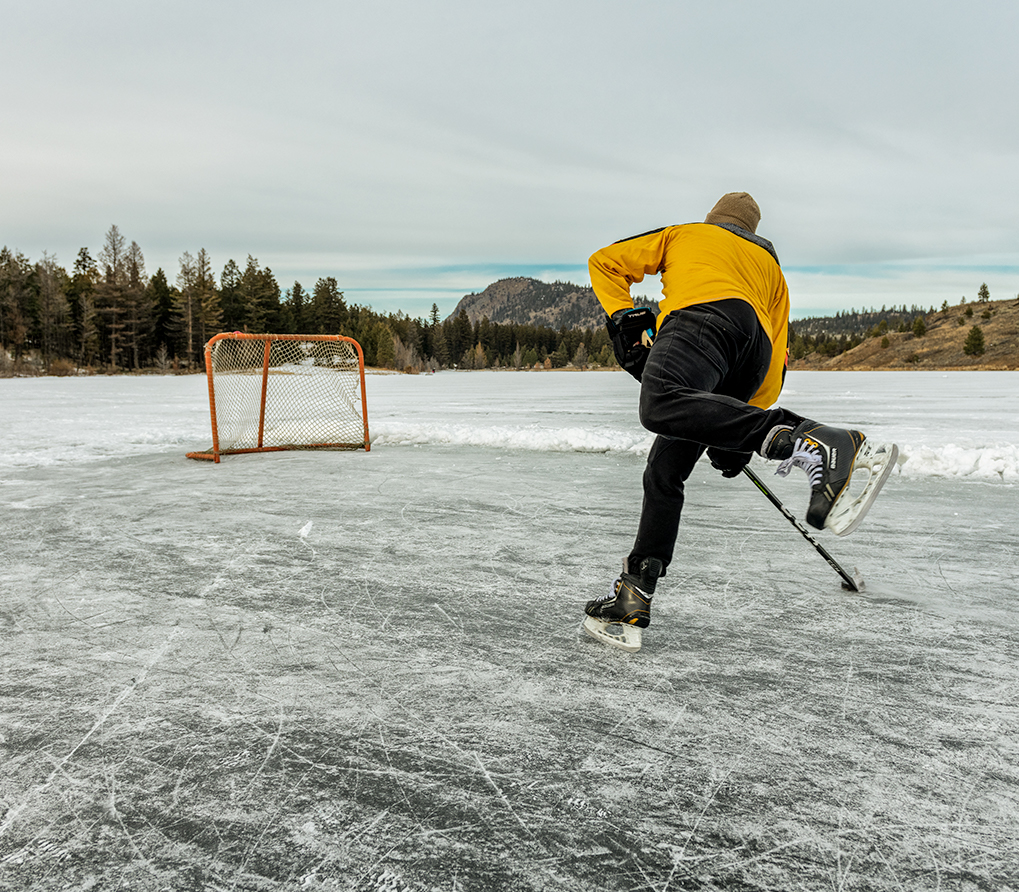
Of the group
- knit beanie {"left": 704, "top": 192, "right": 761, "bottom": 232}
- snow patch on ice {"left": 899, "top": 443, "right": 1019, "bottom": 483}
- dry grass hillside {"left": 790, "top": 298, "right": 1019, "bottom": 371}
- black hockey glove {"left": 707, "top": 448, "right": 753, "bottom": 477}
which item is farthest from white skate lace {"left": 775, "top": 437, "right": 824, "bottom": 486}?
dry grass hillside {"left": 790, "top": 298, "right": 1019, "bottom": 371}

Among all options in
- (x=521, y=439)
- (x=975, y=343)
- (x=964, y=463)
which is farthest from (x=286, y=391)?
(x=975, y=343)

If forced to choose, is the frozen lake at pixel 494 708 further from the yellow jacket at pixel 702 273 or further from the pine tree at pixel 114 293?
the pine tree at pixel 114 293

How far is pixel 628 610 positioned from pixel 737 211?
148cm

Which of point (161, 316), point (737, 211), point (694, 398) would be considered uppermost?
point (161, 316)

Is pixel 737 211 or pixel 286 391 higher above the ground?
pixel 737 211

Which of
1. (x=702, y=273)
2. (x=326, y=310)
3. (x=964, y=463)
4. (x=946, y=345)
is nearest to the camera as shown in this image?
(x=702, y=273)

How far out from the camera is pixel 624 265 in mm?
2293

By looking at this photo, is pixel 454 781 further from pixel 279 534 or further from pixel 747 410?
pixel 279 534

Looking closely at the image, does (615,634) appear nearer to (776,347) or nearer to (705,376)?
(705,376)

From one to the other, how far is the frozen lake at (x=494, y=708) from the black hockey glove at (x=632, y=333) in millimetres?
996

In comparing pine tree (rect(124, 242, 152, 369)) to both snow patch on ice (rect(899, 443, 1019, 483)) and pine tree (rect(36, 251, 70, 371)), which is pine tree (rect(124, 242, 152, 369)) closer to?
pine tree (rect(36, 251, 70, 371))

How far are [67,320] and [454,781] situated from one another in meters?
78.7

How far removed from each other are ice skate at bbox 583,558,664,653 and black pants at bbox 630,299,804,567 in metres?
0.06

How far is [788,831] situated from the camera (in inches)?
51.2
